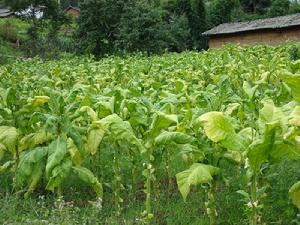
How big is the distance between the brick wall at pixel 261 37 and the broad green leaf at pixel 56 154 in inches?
1153

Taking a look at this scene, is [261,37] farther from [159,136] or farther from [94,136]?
[159,136]

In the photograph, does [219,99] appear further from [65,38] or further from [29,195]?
[65,38]

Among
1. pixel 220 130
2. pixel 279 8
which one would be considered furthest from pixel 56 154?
pixel 279 8

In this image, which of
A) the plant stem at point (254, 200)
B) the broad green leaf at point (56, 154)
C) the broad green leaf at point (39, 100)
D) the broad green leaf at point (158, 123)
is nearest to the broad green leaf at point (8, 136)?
the broad green leaf at point (39, 100)

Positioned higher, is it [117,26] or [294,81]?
[294,81]

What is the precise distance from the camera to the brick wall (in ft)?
111

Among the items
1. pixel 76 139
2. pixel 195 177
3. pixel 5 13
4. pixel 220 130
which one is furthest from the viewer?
pixel 5 13

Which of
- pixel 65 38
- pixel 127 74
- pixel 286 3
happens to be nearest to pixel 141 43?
pixel 65 38

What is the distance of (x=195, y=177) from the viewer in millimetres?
3629

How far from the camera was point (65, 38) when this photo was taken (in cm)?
4294

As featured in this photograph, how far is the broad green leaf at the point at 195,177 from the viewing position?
363cm

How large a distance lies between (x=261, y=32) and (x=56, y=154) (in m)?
33.2

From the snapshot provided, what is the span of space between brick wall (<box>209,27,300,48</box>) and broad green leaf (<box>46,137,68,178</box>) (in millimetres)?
29277

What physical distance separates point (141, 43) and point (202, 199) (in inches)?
1065
